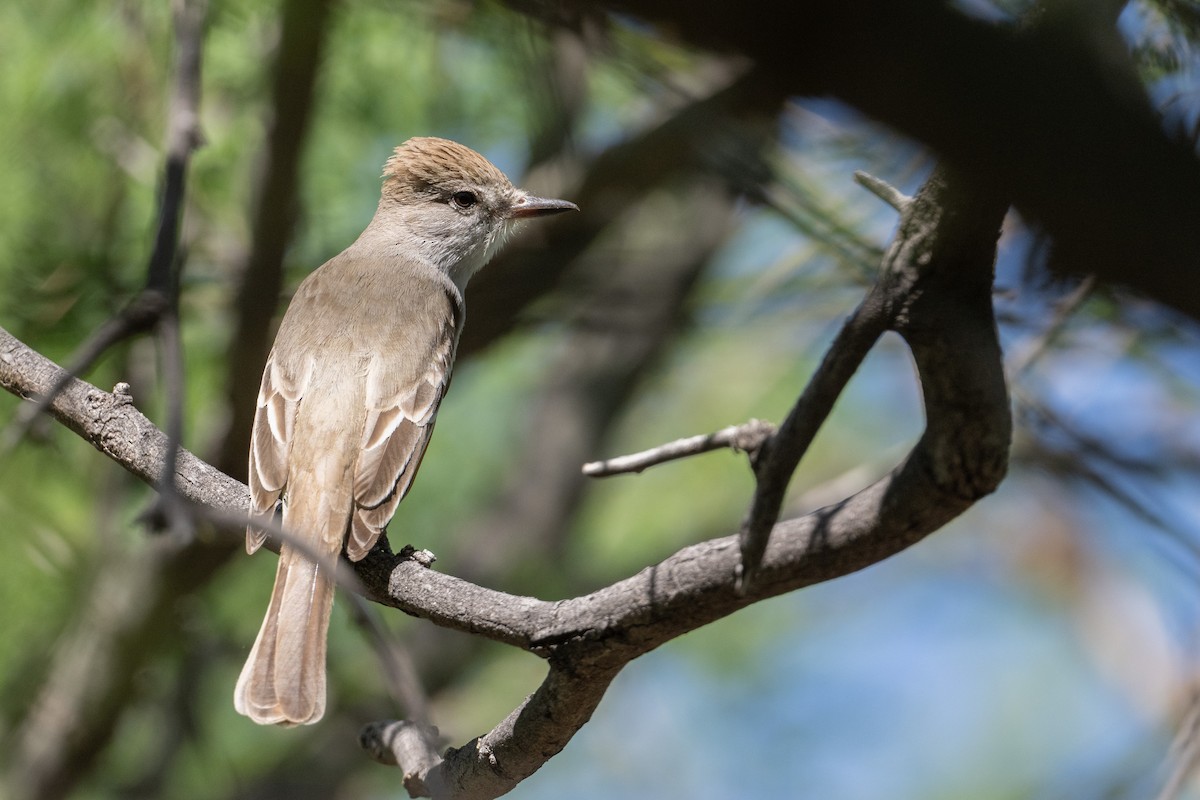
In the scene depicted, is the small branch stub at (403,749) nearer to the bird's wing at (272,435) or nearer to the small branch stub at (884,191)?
the bird's wing at (272,435)

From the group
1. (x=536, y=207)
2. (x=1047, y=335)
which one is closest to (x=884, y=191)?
(x=1047, y=335)

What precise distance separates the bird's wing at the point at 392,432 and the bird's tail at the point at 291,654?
19 centimetres

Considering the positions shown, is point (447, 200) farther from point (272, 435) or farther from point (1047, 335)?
point (1047, 335)

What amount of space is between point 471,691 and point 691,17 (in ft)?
24.8

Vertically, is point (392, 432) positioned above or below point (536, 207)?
below

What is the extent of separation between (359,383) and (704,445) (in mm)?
2806

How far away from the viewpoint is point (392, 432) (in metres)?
4.76

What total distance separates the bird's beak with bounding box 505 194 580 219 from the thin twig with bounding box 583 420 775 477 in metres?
3.59

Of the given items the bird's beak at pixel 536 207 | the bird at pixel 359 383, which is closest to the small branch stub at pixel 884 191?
the bird at pixel 359 383

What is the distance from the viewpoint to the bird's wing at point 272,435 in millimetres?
4355

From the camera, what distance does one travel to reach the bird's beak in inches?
235

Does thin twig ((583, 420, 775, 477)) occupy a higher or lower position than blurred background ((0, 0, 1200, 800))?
higher

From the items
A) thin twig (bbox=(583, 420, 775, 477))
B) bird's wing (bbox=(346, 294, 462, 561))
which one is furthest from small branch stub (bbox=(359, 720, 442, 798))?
thin twig (bbox=(583, 420, 775, 477))

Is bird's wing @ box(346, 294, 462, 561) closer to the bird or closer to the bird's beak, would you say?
the bird
